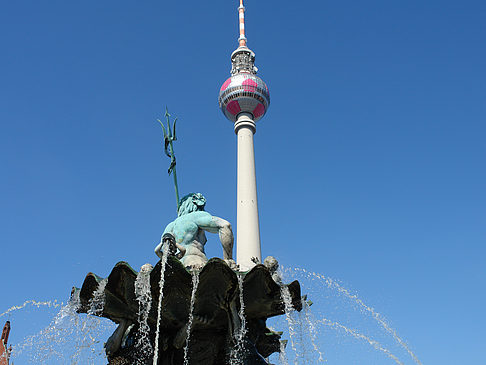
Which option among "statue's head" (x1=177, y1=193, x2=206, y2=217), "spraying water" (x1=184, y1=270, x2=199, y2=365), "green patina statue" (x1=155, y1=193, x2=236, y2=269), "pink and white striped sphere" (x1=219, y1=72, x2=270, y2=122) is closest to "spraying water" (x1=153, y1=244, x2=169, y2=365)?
"spraying water" (x1=184, y1=270, x2=199, y2=365)

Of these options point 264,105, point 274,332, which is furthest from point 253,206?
point 274,332

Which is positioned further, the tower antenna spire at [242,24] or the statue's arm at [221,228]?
the tower antenna spire at [242,24]

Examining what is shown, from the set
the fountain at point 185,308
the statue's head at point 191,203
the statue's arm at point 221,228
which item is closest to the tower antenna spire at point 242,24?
the statue's head at point 191,203

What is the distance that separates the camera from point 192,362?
9.19m

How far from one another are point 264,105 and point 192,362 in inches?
1469

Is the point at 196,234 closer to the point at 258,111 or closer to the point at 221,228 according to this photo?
the point at 221,228

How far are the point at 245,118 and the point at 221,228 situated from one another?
3273 centimetres

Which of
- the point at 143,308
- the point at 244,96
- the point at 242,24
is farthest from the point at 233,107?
the point at 143,308

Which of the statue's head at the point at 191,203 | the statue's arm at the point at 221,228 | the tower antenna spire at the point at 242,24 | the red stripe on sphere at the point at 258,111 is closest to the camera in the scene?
the statue's arm at the point at 221,228

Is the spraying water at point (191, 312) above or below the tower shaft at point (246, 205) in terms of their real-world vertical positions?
below

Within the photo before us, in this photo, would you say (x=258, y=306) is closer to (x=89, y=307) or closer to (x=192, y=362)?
(x=192, y=362)

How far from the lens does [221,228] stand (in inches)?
405

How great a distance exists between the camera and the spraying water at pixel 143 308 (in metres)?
8.53

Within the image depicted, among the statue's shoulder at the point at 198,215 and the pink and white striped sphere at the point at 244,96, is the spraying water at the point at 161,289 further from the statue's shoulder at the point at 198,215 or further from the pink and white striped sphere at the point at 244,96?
the pink and white striped sphere at the point at 244,96
